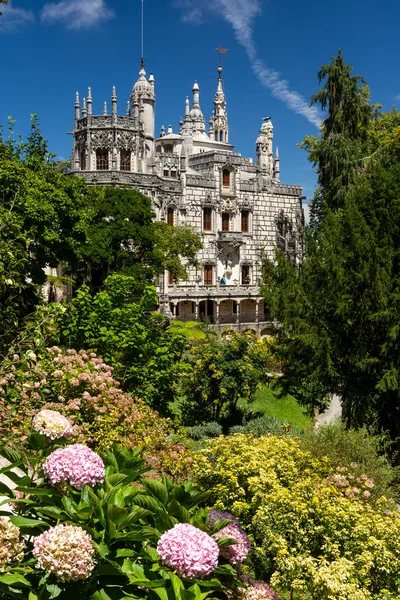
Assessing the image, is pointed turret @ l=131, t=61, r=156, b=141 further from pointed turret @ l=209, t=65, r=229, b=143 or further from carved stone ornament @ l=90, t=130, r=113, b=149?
pointed turret @ l=209, t=65, r=229, b=143

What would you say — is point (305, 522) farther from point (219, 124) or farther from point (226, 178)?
point (219, 124)

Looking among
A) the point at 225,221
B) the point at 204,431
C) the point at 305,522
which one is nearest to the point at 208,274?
the point at 225,221

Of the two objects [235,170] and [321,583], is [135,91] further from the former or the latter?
[321,583]

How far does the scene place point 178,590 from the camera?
3764 mm

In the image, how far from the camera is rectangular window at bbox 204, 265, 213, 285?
48.2 meters

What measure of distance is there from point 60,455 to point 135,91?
4346 centimetres

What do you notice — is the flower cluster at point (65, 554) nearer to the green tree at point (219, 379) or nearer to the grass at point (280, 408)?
the green tree at point (219, 379)

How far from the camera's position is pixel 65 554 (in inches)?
144

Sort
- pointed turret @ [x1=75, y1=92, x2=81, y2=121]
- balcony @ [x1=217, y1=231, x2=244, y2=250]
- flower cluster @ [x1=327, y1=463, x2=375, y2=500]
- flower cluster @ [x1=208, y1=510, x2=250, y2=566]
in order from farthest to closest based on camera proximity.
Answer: balcony @ [x1=217, y1=231, x2=244, y2=250]
pointed turret @ [x1=75, y1=92, x2=81, y2=121]
flower cluster @ [x1=327, y1=463, x2=375, y2=500]
flower cluster @ [x1=208, y1=510, x2=250, y2=566]

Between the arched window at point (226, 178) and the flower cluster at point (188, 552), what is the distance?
4707 centimetres

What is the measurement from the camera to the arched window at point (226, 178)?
49.8 m

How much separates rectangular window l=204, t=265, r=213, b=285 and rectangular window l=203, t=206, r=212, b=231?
3.02m

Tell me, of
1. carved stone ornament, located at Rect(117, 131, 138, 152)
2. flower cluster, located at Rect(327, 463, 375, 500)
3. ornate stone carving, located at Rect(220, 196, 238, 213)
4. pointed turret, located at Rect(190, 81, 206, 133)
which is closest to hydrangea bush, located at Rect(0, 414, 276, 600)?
flower cluster, located at Rect(327, 463, 375, 500)

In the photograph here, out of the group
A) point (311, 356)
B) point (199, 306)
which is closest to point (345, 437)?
point (311, 356)
